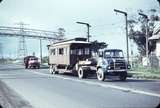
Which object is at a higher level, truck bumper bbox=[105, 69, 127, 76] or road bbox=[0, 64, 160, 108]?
truck bumper bbox=[105, 69, 127, 76]

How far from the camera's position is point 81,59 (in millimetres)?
24953

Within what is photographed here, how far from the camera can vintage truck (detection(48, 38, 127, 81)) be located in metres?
21.3

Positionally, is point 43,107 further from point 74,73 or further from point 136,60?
point 136,60

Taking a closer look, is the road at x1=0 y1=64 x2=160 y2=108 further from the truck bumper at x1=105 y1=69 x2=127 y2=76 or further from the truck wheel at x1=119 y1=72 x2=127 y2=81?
the truck wheel at x1=119 y1=72 x2=127 y2=81

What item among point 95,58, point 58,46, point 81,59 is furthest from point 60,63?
point 95,58

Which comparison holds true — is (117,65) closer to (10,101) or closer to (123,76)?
(123,76)

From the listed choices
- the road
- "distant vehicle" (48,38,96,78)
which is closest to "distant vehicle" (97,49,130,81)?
"distant vehicle" (48,38,96,78)

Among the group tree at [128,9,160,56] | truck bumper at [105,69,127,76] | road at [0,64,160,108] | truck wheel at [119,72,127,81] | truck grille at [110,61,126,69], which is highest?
tree at [128,9,160,56]

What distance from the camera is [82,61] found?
24719mm

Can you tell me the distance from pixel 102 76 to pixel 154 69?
6.15 m

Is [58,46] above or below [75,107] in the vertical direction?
above

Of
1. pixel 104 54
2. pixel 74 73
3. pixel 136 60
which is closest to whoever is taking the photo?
pixel 104 54

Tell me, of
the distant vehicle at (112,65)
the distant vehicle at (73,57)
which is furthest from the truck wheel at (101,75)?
the distant vehicle at (73,57)

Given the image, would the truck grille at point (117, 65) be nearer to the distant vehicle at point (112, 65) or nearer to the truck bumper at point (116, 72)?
the distant vehicle at point (112, 65)
